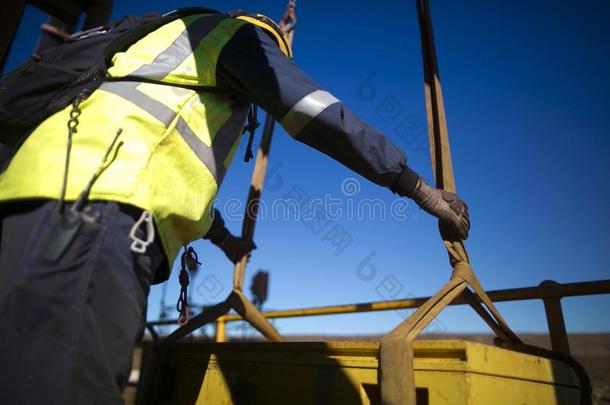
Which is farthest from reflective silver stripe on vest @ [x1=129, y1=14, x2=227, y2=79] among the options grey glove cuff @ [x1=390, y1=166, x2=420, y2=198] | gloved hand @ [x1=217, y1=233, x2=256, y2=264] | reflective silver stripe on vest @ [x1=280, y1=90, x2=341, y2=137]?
gloved hand @ [x1=217, y1=233, x2=256, y2=264]

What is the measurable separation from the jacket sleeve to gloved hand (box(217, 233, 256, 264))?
1.52m

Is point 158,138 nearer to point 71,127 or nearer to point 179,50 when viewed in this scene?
point 71,127

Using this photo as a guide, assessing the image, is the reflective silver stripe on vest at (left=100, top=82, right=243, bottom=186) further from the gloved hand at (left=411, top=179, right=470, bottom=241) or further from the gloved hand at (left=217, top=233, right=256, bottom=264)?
the gloved hand at (left=217, top=233, right=256, bottom=264)

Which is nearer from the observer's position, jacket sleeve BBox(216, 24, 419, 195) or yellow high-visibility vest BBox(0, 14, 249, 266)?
yellow high-visibility vest BBox(0, 14, 249, 266)

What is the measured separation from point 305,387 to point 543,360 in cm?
88

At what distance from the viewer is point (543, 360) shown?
4.64 feet

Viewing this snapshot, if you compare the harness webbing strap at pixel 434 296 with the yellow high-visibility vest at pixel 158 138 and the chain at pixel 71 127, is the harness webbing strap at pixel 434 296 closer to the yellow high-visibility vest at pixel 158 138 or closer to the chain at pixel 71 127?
the yellow high-visibility vest at pixel 158 138

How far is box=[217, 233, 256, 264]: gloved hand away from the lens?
2719mm

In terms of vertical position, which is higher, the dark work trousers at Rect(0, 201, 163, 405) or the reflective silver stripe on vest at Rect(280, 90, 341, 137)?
the reflective silver stripe on vest at Rect(280, 90, 341, 137)

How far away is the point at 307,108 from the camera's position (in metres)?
1.27

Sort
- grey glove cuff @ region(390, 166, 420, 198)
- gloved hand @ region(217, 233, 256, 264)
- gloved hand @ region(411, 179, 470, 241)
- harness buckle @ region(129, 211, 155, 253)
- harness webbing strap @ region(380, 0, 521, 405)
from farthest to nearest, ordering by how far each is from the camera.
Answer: gloved hand @ region(217, 233, 256, 264) → gloved hand @ region(411, 179, 470, 241) → grey glove cuff @ region(390, 166, 420, 198) → harness webbing strap @ region(380, 0, 521, 405) → harness buckle @ region(129, 211, 155, 253)

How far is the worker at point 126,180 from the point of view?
2.82ft

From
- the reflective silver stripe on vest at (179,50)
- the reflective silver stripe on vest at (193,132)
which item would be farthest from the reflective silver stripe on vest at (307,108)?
the reflective silver stripe on vest at (179,50)

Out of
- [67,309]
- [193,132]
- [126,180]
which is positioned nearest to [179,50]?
[193,132]
